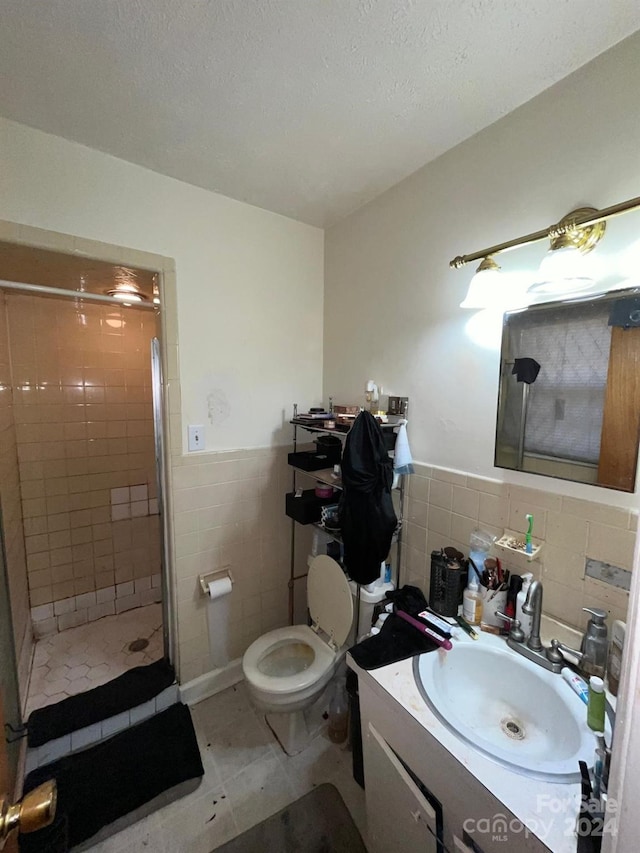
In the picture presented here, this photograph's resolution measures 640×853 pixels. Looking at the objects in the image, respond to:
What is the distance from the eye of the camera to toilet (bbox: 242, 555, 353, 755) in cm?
137

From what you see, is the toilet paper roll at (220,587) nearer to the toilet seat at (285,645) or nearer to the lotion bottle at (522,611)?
the toilet seat at (285,645)

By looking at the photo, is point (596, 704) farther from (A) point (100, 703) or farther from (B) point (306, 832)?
(A) point (100, 703)

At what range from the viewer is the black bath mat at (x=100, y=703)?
146cm

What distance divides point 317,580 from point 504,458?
1.04 metres

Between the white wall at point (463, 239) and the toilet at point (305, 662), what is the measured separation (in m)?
0.74

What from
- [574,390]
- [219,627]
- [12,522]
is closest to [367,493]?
[574,390]

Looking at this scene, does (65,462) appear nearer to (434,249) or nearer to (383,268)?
(383,268)

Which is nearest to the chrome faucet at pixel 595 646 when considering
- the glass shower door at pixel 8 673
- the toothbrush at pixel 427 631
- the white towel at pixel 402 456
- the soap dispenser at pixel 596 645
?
the soap dispenser at pixel 596 645

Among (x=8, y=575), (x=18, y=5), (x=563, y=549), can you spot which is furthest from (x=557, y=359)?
(x=8, y=575)

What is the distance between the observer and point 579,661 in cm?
95

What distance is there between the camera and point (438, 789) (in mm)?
792

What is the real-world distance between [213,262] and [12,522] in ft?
5.36

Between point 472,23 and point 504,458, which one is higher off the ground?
point 472,23

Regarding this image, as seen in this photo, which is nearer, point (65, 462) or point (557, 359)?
point (557, 359)
